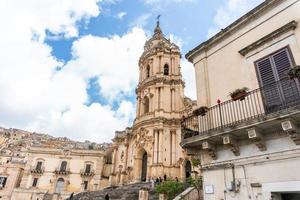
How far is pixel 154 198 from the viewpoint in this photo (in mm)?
17281

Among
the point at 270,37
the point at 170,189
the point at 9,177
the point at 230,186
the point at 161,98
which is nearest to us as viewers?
the point at 230,186

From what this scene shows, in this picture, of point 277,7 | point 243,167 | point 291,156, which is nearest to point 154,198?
point 243,167

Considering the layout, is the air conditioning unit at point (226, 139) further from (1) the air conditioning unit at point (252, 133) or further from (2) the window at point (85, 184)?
(2) the window at point (85, 184)

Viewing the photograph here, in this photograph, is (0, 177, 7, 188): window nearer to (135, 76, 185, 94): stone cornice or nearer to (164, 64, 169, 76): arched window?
(135, 76, 185, 94): stone cornice

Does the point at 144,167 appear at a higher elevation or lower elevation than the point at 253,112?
higher

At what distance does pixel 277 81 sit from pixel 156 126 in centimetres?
2220

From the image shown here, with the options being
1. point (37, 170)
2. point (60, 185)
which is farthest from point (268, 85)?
point (37, 170)

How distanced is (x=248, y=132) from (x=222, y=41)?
4.47 m

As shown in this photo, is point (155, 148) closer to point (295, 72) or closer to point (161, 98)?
point (161, 98)

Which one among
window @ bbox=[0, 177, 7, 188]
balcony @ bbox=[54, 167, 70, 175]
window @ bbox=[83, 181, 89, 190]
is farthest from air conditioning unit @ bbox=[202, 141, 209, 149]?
window @ bbox=[0, 177, 7, 188]

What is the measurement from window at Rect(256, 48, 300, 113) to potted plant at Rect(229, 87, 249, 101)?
510mm

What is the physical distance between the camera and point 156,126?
28.8 m

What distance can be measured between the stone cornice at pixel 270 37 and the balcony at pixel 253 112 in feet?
5.46

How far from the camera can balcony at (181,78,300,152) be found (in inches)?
252
